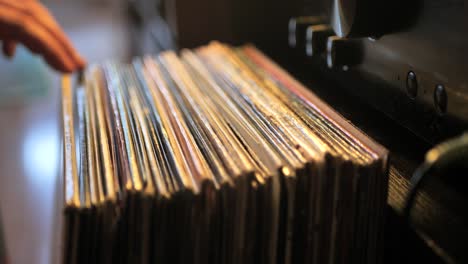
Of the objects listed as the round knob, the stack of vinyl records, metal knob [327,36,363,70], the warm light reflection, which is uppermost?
the round knob

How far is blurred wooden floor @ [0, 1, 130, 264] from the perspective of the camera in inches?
39.5

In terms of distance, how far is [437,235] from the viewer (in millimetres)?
405

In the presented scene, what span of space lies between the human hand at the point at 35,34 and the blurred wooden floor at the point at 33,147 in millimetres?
120

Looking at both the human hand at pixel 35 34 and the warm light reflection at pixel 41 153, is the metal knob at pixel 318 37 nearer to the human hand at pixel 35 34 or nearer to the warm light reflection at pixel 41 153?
the human hand at pixel 35 34

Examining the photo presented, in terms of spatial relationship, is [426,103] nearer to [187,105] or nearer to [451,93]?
[451,93]

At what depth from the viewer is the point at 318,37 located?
2.07ft

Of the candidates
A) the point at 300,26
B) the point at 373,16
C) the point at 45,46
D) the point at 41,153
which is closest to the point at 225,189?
the point at 373,16

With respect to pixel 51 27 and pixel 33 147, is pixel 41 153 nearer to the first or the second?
pixel 33 147

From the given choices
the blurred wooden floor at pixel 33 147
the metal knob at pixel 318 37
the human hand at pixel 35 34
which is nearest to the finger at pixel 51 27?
the human hand at pixel 35 34

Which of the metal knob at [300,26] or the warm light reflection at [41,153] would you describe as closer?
the metal knob at [300,26]

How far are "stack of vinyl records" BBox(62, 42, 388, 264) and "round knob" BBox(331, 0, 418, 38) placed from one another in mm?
92

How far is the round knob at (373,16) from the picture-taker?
48 centimetres

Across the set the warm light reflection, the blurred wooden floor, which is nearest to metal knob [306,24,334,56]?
the blurred wooden floor

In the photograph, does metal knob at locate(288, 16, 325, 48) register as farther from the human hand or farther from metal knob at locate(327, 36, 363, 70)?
the human hand
